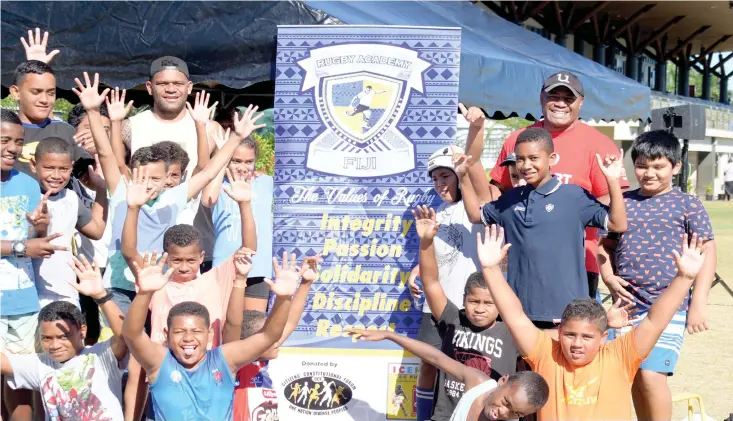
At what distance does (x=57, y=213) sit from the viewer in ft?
15.6

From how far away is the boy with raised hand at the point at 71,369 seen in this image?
14.1ft

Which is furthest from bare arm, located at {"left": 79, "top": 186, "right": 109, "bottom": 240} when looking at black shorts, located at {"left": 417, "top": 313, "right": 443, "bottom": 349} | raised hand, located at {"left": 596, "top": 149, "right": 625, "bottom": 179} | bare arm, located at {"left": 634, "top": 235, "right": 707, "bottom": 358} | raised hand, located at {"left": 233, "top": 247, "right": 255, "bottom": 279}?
bare arm, located at {"left": 634, "top": 235, "right": 707, "bottom": 358}

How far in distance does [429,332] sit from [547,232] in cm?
95

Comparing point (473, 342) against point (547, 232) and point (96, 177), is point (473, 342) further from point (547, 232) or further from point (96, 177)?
point (96, 177)

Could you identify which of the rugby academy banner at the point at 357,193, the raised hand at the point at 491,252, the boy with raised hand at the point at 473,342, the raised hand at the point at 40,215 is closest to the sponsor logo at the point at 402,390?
the rugby academy banner at the point at 357,193

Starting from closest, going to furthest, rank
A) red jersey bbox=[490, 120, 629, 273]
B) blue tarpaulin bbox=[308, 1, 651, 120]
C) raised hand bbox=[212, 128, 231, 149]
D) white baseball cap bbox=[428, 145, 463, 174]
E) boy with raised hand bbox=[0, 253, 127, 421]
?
boy with raised hand bbox=[0, 253, 127, 421]
red jersey bbox=[490, 120, 629, 273]
white baseball cap bbox=[428, 145, 463, 174]
raised hand bbox=[212, 128, 231, 149]
blue tarpaulin bbox=[308, 1, 651, 120]

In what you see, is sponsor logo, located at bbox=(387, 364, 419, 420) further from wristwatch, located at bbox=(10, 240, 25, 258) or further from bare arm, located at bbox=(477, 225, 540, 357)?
wristwatch, located at bbox=(10, 240, 25, 258)

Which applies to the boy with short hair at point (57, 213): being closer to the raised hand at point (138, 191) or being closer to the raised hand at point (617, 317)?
the raised hand at point (138, 191)

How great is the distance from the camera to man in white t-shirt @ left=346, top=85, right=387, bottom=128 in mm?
5398

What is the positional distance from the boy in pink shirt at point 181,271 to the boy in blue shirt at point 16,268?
45cm

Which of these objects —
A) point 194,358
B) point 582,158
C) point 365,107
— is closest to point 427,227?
point 582,158

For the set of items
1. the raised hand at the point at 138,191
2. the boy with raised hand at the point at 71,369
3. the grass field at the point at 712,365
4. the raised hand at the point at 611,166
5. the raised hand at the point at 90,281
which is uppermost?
the raised hand at the point at 611,166

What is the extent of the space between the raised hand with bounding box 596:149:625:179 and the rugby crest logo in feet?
4.23

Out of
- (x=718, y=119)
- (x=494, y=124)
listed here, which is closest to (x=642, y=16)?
(x=718, y=119)
